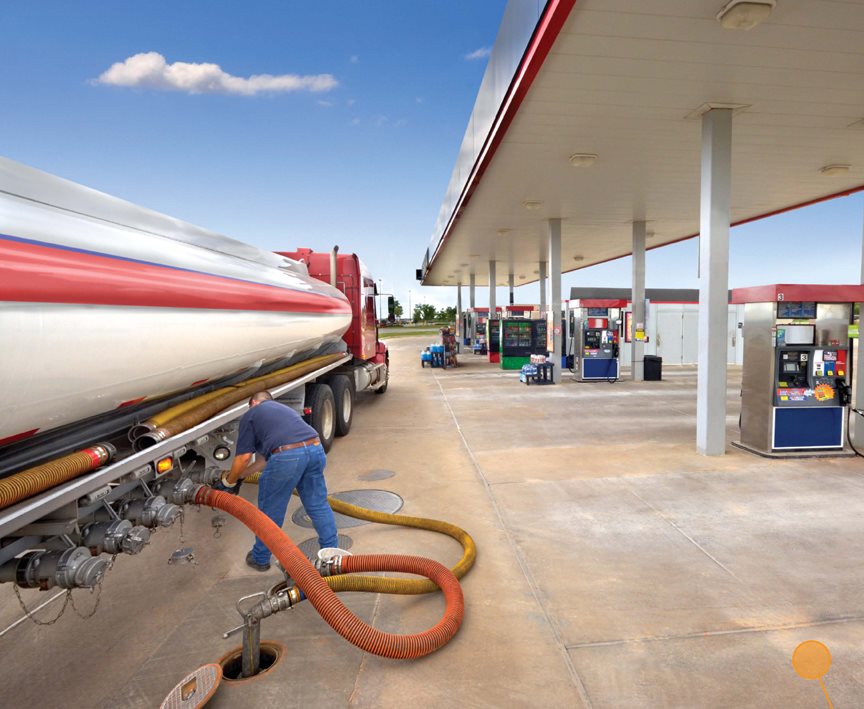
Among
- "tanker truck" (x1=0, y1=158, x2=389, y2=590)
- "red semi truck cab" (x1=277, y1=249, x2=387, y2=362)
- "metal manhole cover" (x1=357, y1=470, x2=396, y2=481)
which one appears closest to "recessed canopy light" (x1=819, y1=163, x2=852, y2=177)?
"red semi truck cab" (x1=277, y1=249, x2=387, y2=362)

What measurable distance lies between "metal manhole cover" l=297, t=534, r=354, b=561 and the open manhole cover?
287 mm

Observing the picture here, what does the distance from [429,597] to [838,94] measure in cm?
871

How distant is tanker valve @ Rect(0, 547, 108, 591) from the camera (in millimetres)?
2723

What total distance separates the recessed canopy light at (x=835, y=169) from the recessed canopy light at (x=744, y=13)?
24.0 ft

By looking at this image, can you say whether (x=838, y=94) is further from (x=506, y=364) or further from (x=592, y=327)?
(x=506, y=364)

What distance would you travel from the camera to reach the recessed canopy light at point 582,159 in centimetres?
1006

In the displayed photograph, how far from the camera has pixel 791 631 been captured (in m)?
3.46

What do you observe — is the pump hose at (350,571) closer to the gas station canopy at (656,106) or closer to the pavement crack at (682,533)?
the pavement crack at (682,533)

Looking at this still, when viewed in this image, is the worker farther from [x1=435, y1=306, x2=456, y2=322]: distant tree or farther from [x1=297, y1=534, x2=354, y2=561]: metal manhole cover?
[x1=435, y1=306, x2=456, y2=322]: distant tree

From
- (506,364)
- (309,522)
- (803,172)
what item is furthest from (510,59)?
(506,364)

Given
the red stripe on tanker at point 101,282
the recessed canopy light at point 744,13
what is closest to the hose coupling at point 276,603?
the red stripe on tanker at point 101,282

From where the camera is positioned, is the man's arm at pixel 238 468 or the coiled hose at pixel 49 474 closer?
the coiled hose at pixel 49 474

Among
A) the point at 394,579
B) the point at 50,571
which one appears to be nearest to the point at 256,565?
the point at 394,579

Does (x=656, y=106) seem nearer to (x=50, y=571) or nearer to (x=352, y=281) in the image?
(x=352, y=281)
